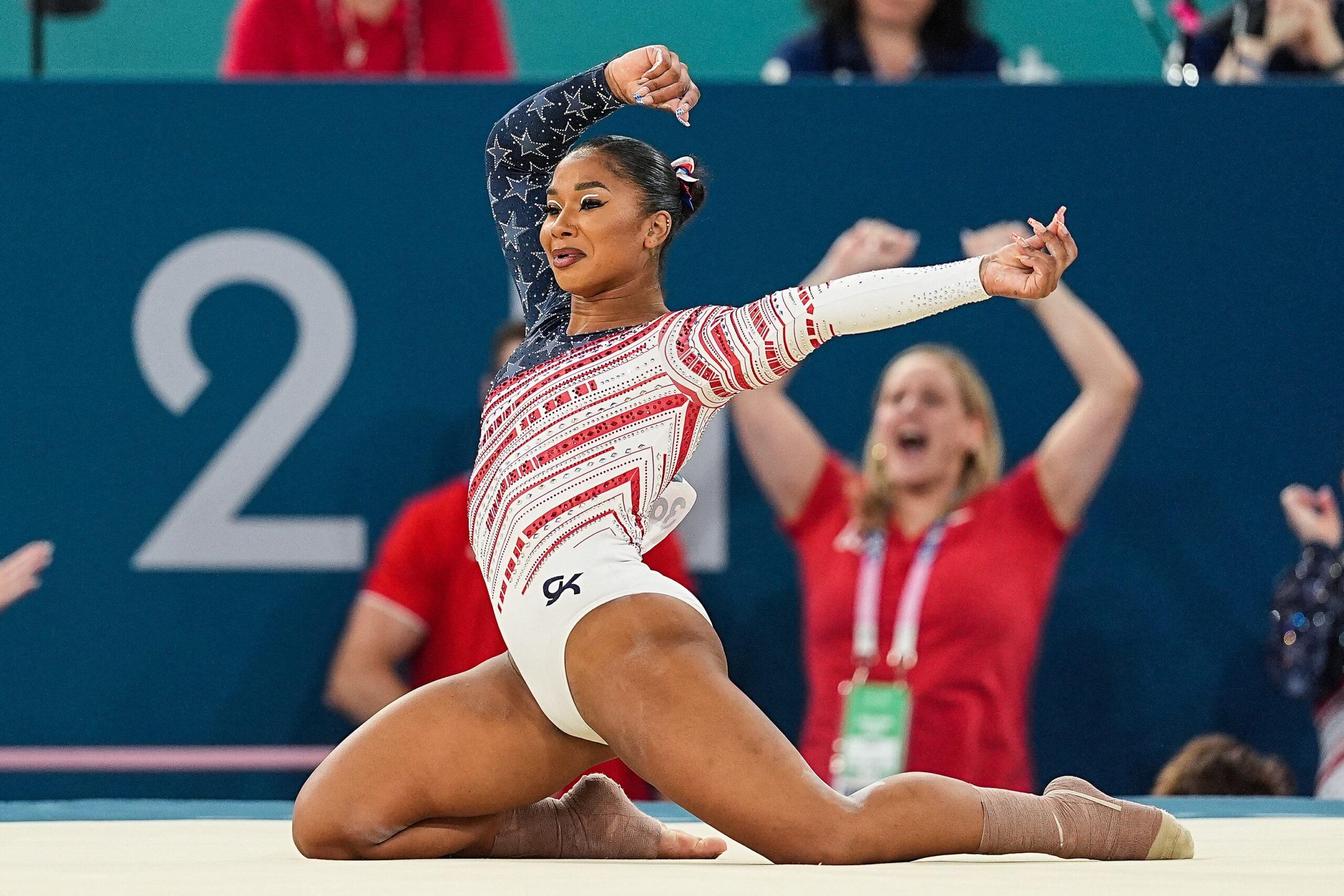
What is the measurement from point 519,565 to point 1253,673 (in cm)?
238

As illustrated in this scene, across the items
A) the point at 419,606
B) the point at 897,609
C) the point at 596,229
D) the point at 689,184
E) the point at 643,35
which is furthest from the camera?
the point at 643,35

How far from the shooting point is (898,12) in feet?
14.3

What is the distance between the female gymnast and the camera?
7.19ft

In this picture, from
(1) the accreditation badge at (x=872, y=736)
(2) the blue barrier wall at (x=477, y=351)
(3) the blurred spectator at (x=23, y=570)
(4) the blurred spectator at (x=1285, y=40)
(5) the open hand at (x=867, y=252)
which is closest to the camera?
(1) the accreditation badge at (x=872, y=736)

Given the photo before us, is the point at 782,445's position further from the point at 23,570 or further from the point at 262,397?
the point at 23,570

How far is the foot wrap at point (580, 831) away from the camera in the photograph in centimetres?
248

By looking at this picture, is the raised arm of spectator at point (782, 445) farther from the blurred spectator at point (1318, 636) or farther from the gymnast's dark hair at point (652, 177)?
the gymnast's dark hair at point (652, 177)

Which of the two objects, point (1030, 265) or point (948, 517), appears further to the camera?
point (948, 517)

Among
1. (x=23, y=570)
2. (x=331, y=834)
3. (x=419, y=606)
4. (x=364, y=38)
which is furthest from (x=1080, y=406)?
(x=23, y=570)

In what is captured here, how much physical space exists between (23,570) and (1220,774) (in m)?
2.75

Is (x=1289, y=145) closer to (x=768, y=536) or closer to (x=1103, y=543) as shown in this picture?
(x=1103, y=543)

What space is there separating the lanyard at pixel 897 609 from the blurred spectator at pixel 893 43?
1310 mm

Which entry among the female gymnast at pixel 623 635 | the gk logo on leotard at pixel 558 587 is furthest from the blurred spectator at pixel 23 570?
the gk logo on leotard at pixel 558 587

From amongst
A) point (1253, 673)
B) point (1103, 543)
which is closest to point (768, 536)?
point (1103, 543)
